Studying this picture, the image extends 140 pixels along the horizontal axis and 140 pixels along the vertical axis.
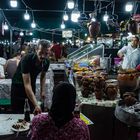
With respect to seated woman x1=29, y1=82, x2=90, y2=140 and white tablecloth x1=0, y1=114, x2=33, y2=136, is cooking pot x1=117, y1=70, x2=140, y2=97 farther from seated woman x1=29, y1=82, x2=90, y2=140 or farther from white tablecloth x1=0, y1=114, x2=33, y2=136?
seated woman x1=29, y1=82, x2=90, y2=140

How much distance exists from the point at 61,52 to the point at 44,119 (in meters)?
15.5

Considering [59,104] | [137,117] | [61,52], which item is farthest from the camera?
[61,52]

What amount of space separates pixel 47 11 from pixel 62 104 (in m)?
23.1

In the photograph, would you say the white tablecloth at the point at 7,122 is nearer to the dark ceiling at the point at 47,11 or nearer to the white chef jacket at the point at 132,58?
the white chef jacket at the point at 132,58

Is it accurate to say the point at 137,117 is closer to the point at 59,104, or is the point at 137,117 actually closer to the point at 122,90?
the point at 122,90

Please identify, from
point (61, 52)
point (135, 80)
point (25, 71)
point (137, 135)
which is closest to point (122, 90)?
point (135, 80)

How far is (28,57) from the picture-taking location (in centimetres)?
472

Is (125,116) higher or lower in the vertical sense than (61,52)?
lower

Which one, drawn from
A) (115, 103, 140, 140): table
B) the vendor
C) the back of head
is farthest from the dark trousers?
the vendor

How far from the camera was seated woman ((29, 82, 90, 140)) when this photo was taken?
2.60 metres

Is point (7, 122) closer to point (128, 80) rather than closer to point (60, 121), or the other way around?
point (60, 121)

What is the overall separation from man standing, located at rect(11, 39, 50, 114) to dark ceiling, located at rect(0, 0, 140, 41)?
812cm

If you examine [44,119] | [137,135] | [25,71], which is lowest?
[137,135]

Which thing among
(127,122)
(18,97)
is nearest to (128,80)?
(127,122)
